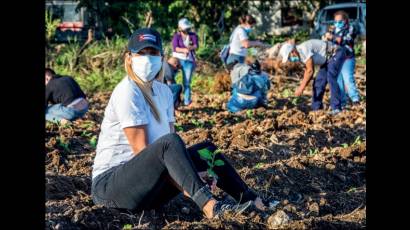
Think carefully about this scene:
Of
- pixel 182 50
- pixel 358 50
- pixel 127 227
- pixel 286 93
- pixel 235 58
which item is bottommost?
pixel 127 227

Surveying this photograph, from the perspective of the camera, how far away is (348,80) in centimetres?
1199

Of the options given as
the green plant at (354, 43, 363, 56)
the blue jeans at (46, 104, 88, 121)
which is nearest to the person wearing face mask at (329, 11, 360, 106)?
the blue jeans at (46, 104, 88, 121)

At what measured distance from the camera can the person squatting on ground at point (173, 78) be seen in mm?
11016

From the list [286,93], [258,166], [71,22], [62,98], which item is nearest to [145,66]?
[258,166]

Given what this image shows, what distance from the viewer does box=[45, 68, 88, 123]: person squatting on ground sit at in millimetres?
9859

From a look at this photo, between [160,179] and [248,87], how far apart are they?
6.32 m

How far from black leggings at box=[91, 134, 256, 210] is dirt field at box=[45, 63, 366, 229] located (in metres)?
0.13

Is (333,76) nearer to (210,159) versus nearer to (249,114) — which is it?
(249,114)

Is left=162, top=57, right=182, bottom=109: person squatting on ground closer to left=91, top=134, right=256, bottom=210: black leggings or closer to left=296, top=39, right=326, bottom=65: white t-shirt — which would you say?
left=296, top=39, right=326, bottom=65: white t-shirt

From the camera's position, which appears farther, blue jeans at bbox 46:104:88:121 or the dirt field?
blue jeans at bbox 46:104:88:121

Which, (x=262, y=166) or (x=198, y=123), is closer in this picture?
(x=262, y=166)

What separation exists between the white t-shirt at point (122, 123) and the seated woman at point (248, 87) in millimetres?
5850
